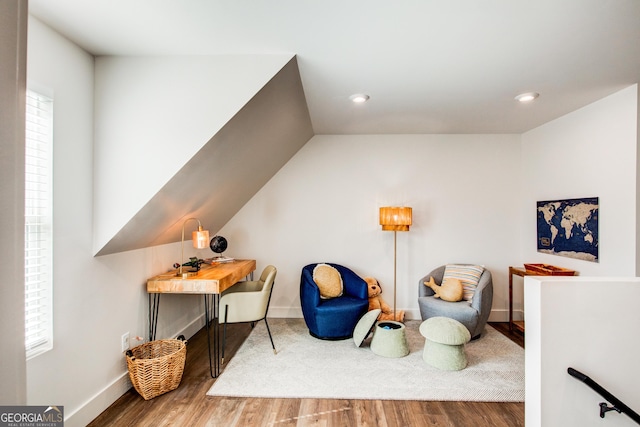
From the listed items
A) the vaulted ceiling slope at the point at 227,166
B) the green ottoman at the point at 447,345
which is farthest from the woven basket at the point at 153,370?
the green ottoman at the point at 447,345

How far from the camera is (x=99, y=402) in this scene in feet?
7.11

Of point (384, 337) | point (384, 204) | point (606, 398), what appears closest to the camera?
point (606, 398)

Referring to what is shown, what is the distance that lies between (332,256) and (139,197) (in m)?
2.60

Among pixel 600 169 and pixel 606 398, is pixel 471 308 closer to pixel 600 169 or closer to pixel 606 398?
pixel 600 169

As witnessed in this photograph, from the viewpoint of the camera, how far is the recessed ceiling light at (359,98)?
2.86 m

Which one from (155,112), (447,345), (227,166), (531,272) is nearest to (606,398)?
(447,345)

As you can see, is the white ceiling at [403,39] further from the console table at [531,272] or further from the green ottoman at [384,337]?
the green ottoman at [384,337]

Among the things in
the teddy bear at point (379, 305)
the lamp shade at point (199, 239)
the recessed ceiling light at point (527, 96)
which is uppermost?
the recessed ceiling light at point (527, 96)

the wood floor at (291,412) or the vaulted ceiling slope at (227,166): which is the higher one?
the vaulted ceiling slope at (227,166)

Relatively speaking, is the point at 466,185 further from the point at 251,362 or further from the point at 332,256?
the point at 251,362

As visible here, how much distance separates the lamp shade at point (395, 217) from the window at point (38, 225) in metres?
3.06

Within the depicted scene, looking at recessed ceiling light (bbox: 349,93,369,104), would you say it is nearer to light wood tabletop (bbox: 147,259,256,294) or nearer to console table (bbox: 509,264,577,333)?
light wood tabletop (bbox: 147,259,256,294)

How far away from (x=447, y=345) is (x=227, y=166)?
2.49m

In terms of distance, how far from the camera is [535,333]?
1.62 metres
